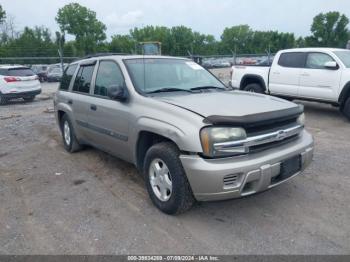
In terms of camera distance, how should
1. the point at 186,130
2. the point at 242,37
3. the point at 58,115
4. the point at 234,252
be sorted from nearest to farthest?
the point at 234,252
the point at 186,130
the point at 58,115
the point at 242,37

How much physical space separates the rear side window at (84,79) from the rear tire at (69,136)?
2.26 ft

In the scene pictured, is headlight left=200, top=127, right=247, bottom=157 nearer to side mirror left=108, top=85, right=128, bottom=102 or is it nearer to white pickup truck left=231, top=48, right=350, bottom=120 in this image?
side mirror left=108, top=85, right=128, bottom=102

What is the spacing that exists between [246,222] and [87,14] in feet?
234

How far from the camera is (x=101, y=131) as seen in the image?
16.0 feet

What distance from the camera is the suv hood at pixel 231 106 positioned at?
329cm

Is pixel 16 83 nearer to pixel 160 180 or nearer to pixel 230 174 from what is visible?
pixel 160 180

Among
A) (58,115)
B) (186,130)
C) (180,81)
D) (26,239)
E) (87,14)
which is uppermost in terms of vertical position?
(87,14)

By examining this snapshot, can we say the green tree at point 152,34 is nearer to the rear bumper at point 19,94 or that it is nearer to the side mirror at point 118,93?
the rear bumper at point 19,94

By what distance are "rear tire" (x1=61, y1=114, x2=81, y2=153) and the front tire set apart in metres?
2.59

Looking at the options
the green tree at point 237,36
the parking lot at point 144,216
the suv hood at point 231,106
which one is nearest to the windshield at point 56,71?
the parking lot at point 144,216

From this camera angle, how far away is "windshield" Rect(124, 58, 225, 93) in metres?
4.39

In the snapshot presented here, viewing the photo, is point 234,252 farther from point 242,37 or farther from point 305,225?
point 242,37

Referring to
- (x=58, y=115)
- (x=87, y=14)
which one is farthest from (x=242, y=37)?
(x=58, y=115)

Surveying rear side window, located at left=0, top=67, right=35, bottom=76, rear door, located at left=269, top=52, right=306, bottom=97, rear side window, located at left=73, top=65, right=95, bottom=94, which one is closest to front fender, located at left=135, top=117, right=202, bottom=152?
rear side window, located at left=73, top=65, right=95, bottom=94
